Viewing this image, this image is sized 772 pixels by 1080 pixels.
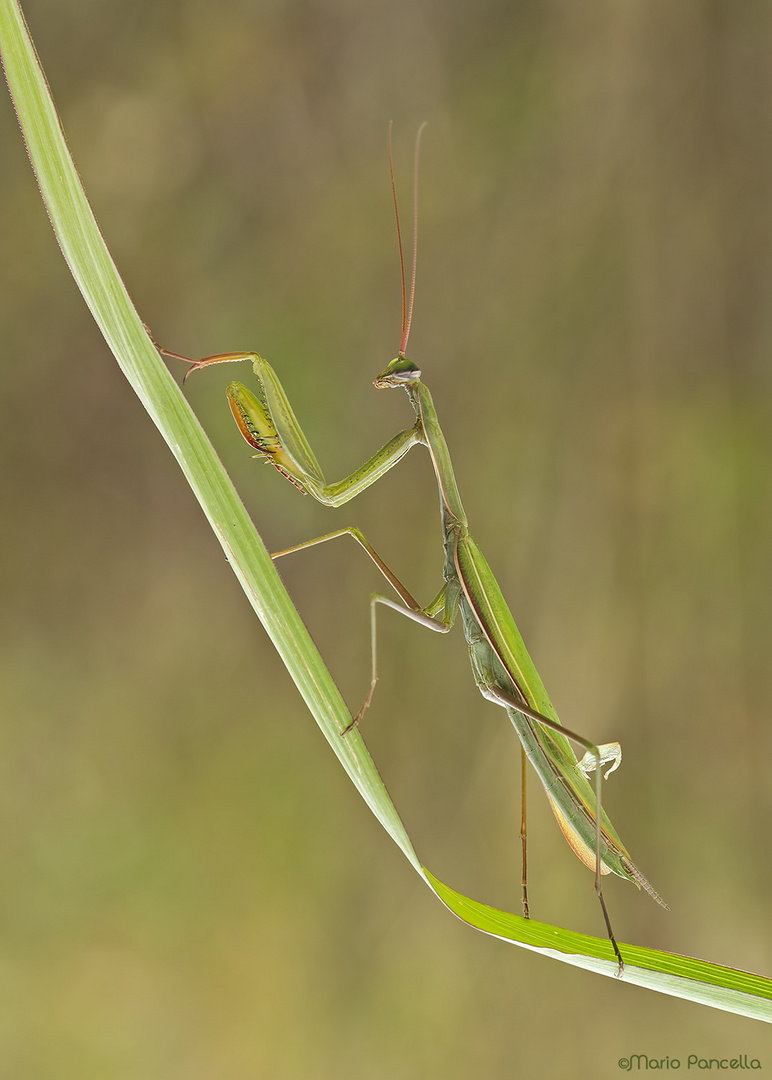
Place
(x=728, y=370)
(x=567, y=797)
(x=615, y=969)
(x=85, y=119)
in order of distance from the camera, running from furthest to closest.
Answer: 1. (x=728, y=370)
2. (x=85, y=119)
3. (x=567, y=797)
4. (x=615, y=969)

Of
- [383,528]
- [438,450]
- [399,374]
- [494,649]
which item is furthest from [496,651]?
[383,528]

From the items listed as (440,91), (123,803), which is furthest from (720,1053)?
(440,91)

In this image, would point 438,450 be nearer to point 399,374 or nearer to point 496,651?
point 399,374

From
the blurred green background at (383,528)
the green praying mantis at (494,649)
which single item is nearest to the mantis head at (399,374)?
the green praying mantis at (494,649)

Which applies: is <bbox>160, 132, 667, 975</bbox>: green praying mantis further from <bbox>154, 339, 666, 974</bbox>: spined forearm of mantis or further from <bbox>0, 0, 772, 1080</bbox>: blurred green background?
<bbox>0, 0, 772, 1080</bbox>: blurred green background

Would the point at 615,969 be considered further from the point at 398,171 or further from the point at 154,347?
the point at 398,171
